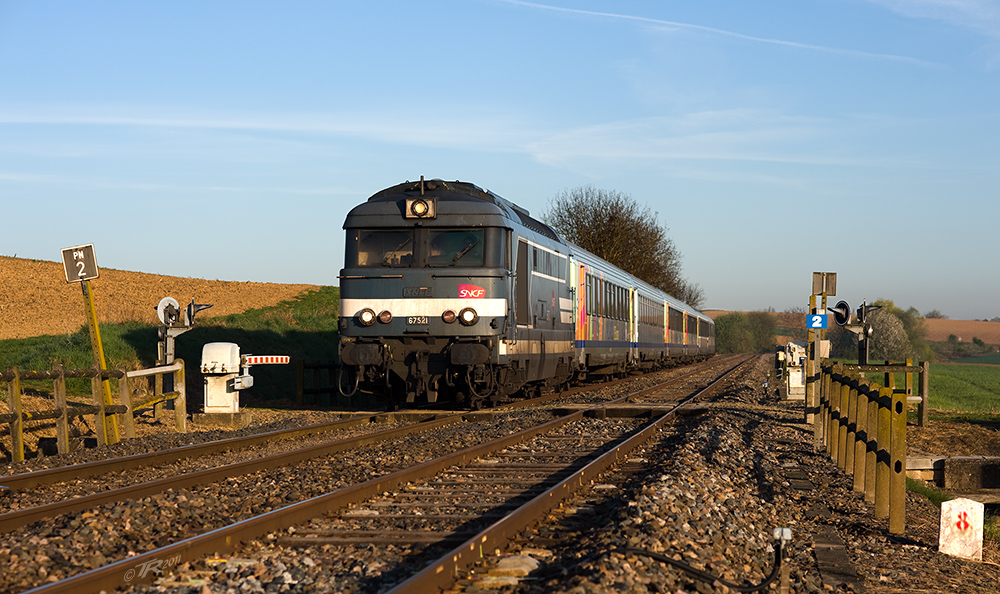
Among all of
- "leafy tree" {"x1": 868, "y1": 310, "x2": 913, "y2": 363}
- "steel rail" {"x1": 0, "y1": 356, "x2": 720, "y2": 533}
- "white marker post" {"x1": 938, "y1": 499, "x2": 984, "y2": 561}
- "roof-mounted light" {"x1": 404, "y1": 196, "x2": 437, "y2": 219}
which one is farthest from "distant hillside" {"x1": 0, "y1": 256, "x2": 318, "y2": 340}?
"leafy tree" {"x1": 868, "y1": 310, "x2": 913, "y2": 363}

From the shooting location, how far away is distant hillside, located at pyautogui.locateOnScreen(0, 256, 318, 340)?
2893 centimetres

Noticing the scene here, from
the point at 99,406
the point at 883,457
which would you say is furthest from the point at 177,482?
the point at 883,457

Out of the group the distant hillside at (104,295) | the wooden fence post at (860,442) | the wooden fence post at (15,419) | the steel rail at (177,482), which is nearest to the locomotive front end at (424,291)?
the steel rail at (177,482)

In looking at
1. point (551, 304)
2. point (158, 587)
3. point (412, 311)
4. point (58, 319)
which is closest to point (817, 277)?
point (551, 304)

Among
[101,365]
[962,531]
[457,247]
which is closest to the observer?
[962,531]

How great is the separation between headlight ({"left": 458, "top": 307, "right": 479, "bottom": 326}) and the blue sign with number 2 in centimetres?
510

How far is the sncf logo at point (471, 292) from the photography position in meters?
14.8

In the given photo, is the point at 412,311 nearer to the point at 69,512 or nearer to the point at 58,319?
the point at 69,512

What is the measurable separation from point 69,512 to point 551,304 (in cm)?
1214

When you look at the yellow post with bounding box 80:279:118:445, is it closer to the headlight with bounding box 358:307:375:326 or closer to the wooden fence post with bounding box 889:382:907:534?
the headlight with bounding box 358:307:375:326

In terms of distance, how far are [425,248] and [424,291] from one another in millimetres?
717

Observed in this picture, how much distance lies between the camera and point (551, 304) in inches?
712

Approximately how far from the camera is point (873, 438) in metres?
8.37

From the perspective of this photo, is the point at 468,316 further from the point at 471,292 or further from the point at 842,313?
the point at 842,313
